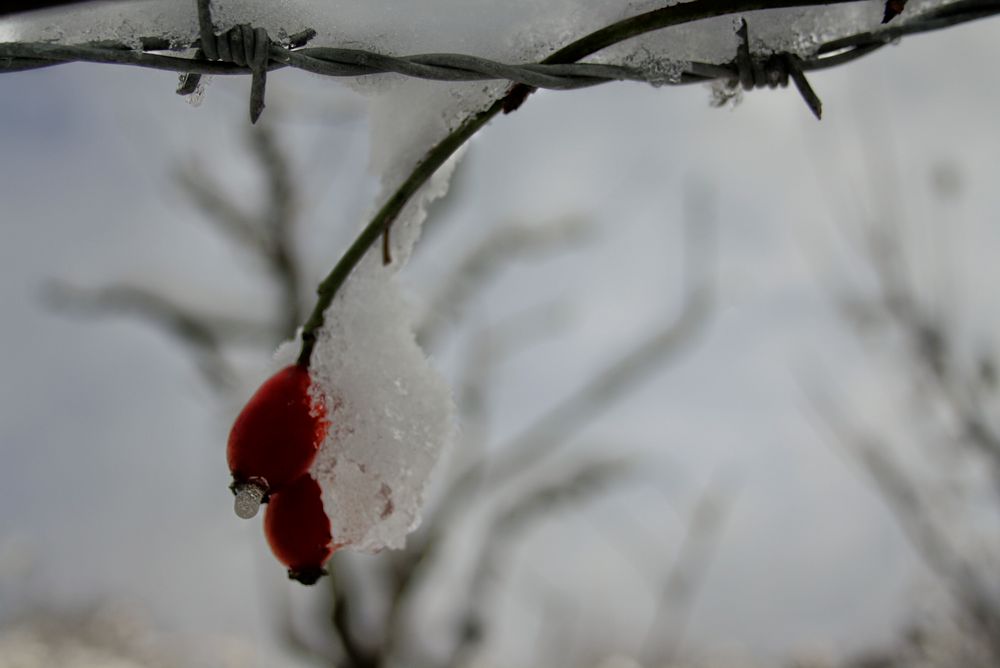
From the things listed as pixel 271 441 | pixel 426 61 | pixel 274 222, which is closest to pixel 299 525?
pixel 271 441

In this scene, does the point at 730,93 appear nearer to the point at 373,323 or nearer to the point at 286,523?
the point at 373,323

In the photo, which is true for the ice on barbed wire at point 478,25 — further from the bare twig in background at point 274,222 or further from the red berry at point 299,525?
the bare twig in background at point 274,222

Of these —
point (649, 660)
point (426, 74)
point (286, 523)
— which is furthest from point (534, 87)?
point (649, 660)

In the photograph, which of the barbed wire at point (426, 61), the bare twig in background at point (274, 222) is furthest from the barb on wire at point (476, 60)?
the bare twig in background at point (274, 222)

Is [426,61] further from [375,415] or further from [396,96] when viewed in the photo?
[375,415]

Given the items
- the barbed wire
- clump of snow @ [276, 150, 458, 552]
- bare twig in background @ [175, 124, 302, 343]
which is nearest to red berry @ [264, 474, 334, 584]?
clump of snow @ [276, 150, 458, 552]
